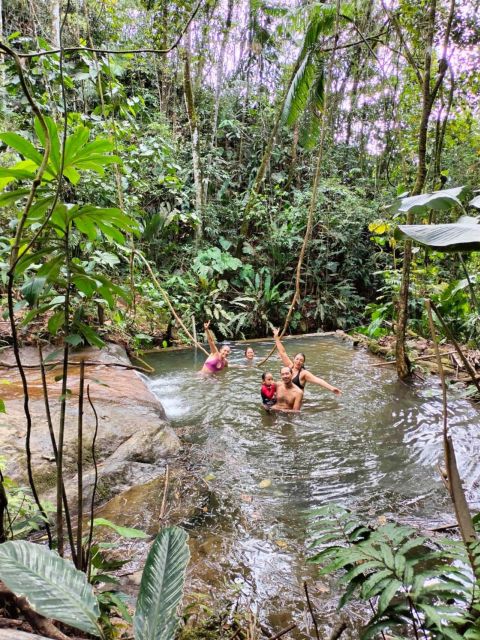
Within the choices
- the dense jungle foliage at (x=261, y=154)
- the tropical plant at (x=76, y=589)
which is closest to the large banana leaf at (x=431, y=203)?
the tropical plant at (x=76, y=589)

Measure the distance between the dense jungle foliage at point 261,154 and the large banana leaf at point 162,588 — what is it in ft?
16.2

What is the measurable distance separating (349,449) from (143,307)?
755cm

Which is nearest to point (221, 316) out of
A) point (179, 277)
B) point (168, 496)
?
point (179, 277)

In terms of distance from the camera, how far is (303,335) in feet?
43.2

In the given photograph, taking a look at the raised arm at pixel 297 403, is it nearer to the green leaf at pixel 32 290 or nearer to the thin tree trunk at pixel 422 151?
the thin tree trunk at pixel 422 151

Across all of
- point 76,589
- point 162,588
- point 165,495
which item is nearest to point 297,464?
point 165,495

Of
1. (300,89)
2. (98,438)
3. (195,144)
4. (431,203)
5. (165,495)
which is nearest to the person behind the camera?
(431,203)

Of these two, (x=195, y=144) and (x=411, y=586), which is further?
(x=195, y=144)

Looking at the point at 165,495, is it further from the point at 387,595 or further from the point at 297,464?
the point at 387,595

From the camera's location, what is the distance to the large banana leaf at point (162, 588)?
1056mm

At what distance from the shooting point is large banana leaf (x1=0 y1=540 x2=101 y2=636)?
100 cm

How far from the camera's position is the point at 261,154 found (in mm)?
17516

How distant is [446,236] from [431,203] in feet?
1.35

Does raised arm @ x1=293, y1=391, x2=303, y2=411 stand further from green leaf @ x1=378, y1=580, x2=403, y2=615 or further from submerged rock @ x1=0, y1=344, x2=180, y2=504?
green leaf @ x1=378, y1=580, x2=403, y2=615
